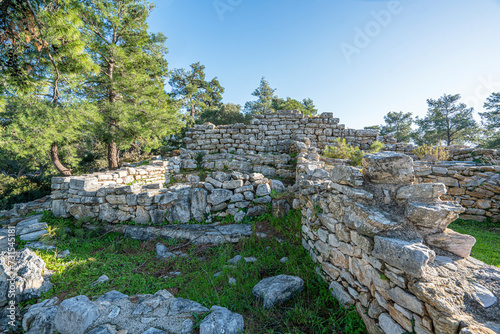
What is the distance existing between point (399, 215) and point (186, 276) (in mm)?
3379

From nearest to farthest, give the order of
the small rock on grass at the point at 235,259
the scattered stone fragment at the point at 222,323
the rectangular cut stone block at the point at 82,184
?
the scattered stone fragment at the point at 222,323
the small rock on grass at the point at 235,259
the rectangular cut stone block at the point at 82,184

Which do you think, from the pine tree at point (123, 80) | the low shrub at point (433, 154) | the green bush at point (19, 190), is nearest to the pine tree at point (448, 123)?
the low shrub at point (433, 154)

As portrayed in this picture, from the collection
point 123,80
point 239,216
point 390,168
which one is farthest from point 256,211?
point 123,80

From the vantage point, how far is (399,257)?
1775 mm

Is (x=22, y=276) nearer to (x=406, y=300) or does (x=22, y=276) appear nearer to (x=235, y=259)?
(x=235, y=259)

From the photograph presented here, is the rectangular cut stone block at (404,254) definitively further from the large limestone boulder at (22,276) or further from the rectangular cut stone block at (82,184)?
the rectangular cut stone block at (82,184)

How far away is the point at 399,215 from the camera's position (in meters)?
2.22

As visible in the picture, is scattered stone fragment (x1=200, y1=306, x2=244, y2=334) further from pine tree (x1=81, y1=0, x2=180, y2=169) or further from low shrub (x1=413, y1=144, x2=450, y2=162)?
pine tree (x1=81, y1=0, x2=180, y2=169)

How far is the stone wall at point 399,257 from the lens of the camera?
4.96 feet

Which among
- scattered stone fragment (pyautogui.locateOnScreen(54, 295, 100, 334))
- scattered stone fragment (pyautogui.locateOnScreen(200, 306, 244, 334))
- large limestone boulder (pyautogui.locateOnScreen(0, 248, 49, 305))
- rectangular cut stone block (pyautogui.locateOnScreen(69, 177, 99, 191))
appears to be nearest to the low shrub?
scattered stone fragment (pyautogui.locateOnScreen(200, 306, 244, 334))

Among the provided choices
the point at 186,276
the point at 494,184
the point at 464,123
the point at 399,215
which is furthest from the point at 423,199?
the point at 464,123

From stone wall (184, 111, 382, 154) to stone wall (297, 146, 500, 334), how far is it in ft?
25.3

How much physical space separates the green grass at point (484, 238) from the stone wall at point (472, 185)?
31 centimetres

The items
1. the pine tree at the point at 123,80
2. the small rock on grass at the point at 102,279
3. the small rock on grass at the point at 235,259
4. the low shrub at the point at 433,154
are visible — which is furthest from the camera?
the pine tree at the point at 123,80
